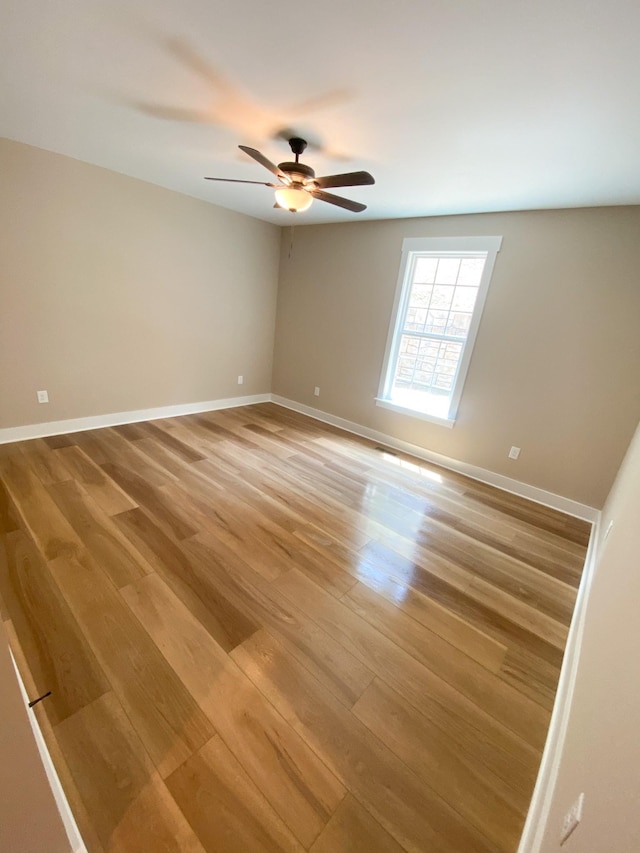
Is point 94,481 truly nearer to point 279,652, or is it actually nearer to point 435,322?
point 279,652

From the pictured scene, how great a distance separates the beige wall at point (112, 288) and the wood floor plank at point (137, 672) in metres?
2.23

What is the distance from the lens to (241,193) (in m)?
3.23

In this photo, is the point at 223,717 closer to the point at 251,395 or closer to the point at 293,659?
the point at 293,659

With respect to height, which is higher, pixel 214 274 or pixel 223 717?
pixel 214 274

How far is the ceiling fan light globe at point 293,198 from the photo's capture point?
2.11 metres

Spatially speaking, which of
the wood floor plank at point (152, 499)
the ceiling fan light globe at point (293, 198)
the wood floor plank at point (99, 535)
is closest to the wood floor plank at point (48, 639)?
the wood floor plank at point (99, 535)

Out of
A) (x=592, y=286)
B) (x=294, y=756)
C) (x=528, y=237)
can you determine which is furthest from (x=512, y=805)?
(x=528, y=237)

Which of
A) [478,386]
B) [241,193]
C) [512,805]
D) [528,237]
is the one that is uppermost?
[241,193]

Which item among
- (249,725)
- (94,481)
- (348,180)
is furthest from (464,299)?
(94,481)

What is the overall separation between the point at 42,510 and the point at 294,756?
6.84 feet

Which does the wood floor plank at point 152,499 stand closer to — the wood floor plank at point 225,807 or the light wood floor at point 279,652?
the light wood floor at point 279,652

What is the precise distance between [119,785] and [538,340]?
3655 millimetres

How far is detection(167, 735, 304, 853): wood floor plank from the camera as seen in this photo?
0.91 metres

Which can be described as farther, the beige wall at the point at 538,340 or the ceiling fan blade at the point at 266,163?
the beige wall at the point at 538,340
